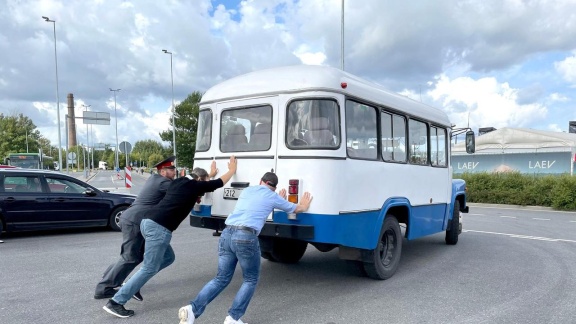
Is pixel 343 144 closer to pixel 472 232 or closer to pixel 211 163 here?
pixel 211 163

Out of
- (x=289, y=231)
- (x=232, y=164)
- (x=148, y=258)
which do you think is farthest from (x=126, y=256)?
(x=289, y=231)

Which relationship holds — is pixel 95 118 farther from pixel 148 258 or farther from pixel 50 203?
pixel 148 258

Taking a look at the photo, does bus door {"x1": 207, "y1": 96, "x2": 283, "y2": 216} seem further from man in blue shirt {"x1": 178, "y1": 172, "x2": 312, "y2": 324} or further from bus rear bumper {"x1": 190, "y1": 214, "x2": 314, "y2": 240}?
man in blue shirt {"x1": 178, "y1": 172, "x2": 312, "y2": 324}

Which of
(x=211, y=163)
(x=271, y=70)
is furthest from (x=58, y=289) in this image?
(x=271, y=70)

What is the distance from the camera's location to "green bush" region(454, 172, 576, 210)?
687 inches

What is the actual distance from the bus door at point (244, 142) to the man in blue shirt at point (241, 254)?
1.00 metres

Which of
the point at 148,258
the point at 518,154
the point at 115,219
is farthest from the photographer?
the point at 518,154

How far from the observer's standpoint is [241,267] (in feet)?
13.4

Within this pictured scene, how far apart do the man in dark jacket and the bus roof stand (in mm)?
1379

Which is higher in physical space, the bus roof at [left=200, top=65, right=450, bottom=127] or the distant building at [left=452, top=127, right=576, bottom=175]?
the bus roof at [left=200, top=65, right=450, bottom=127]

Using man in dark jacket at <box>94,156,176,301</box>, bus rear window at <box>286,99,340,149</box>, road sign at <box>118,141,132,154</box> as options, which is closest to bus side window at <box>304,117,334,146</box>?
bus rear window at <box>286,99,340,149</box>

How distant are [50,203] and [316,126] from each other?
7.30m

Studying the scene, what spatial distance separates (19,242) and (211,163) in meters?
5.67

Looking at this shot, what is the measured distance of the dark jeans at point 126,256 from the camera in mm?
5008
